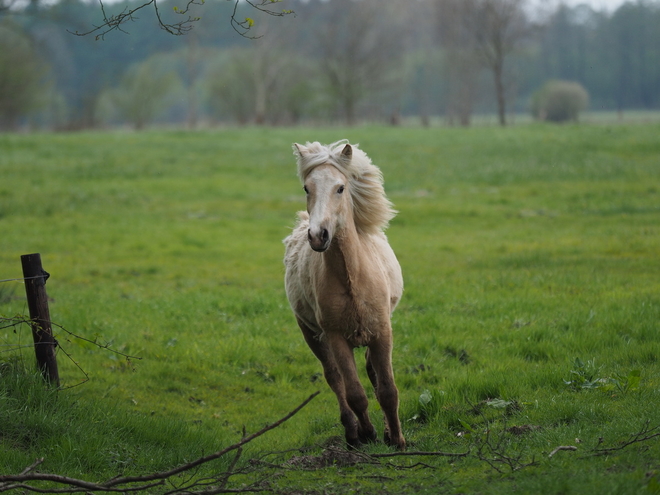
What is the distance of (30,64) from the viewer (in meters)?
58.0

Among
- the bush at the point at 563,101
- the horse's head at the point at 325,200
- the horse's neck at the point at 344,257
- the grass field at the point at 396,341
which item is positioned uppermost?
the bush at the point at 563,101

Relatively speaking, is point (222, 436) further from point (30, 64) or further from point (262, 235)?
point (30, 64)

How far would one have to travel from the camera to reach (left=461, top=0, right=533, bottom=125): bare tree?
59.2m

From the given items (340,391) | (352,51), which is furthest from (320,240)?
(352,51)

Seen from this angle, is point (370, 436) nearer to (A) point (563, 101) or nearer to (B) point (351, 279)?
(B) point (351, 279)

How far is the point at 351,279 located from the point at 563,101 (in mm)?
59964

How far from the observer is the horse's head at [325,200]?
4.77m

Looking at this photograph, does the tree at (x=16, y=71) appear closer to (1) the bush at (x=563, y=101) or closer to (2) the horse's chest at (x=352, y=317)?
(1) the bush at (x=563, y=101)

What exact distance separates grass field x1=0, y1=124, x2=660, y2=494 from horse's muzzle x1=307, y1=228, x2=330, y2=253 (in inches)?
59.8

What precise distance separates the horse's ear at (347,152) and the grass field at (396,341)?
238cm

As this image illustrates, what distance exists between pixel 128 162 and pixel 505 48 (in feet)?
137

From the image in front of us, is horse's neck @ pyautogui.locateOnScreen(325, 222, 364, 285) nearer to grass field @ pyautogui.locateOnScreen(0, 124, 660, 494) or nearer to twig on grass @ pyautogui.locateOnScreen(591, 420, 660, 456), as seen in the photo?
grass field @ pyautogui.locateOnScreen(0, 124, 660, 494)

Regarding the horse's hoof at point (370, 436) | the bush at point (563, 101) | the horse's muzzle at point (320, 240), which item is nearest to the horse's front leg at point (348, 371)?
the horse's hoof at point (370, 436)

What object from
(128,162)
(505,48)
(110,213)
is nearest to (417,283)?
(110,213)
